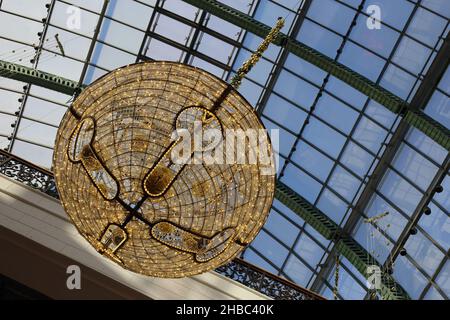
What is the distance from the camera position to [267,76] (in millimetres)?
16875

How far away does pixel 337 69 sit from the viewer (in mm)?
15477

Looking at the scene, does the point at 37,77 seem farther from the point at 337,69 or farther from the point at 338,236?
the point at 338,236

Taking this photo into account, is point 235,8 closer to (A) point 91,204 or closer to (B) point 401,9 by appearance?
(B) point 401,9

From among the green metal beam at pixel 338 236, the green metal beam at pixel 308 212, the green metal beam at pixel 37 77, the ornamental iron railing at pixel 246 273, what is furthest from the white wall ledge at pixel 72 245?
the green metal beam at pixel 37 77

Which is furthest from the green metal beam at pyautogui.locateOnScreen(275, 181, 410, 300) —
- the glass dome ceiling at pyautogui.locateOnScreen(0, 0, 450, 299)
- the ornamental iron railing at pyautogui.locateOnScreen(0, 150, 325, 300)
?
the ornamental iron railing at pyautogui.locateOnScreen(0, 150, 325, 300)

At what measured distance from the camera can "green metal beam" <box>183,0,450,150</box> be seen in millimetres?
14508

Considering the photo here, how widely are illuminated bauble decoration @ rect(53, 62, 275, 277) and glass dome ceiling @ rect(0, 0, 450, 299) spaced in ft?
30.8

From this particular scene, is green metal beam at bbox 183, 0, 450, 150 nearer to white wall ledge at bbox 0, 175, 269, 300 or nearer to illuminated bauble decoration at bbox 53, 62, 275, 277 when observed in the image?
white wall ledge at bbox 0, 175, 269, 300

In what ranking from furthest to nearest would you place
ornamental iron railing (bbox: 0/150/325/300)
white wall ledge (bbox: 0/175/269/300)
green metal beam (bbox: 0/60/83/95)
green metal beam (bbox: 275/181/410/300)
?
green metal beam (bbox: 0/60/83/95)
green metal beam (bbox: 275/181/410/300)
ornamental iron railing (bbox: 0/150/325/300)
white wall ledge (bbox: 0/175/269/300)

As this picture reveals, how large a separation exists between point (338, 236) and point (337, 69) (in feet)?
12.8

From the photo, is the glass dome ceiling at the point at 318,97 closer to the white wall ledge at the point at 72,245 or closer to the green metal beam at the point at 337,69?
the green metal beam at the point at 337,69

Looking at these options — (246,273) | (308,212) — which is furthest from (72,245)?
(308,212)

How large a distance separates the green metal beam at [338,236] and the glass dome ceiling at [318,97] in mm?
208

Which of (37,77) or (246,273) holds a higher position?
(37,77)
